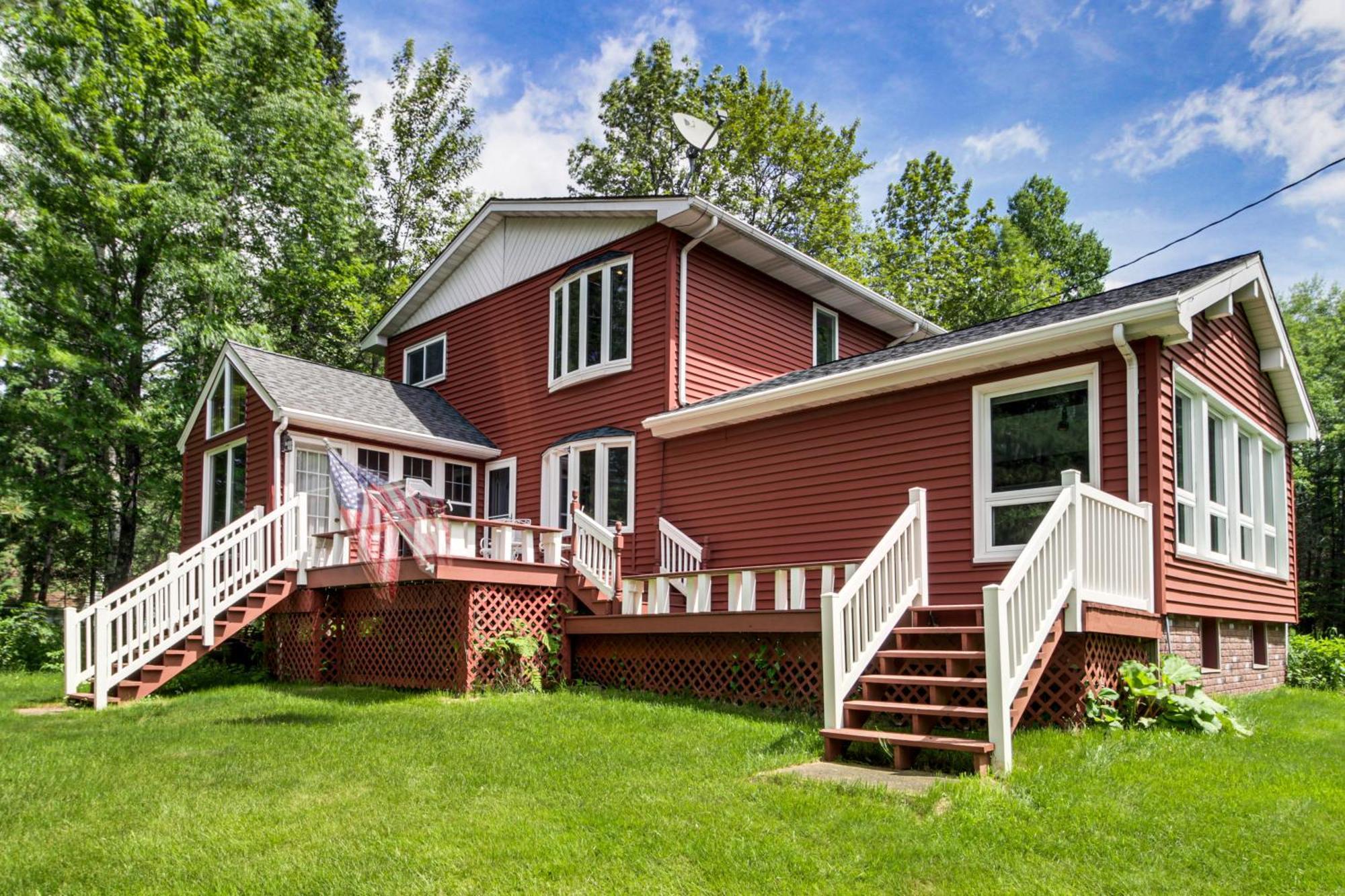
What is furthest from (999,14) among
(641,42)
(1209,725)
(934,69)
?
(641,42)

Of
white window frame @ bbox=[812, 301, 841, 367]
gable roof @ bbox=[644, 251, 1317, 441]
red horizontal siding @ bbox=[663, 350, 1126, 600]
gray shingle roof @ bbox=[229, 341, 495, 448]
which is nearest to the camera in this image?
gable roof @ bbox=[644, 251, 1317, 441]

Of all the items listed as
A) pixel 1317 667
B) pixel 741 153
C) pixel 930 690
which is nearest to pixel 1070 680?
pixel 930 690

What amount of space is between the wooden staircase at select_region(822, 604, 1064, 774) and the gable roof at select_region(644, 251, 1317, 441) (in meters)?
2.64

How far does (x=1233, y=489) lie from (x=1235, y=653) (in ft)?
6.06

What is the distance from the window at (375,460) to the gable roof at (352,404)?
0.37 meters

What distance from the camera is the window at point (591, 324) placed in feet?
45.1

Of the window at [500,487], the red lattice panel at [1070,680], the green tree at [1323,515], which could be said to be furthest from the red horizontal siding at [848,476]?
the green tree at [1323,515]

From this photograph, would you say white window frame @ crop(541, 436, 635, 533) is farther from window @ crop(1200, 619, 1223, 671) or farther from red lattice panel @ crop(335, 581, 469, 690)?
window @ crop(1200, 619, 1223, 671)

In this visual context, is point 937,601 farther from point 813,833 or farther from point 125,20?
point 125,20

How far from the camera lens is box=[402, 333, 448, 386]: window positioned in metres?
17.4

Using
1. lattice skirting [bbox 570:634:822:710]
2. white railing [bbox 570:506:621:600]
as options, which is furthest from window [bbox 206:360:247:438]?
lattice skirting [bbox 570:634:822:710]

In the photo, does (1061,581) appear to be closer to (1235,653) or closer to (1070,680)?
(1070,680)

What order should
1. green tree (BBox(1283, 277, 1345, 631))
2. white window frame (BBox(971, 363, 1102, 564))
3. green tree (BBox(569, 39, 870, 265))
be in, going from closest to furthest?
white window frame (BBox(971, 363, 1102, 564)) < green tree (BBox(1283, 277, 1345, 631)) < green tree (BBox(569, 39, 870, 265))

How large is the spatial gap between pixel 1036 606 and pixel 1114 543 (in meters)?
1.55
